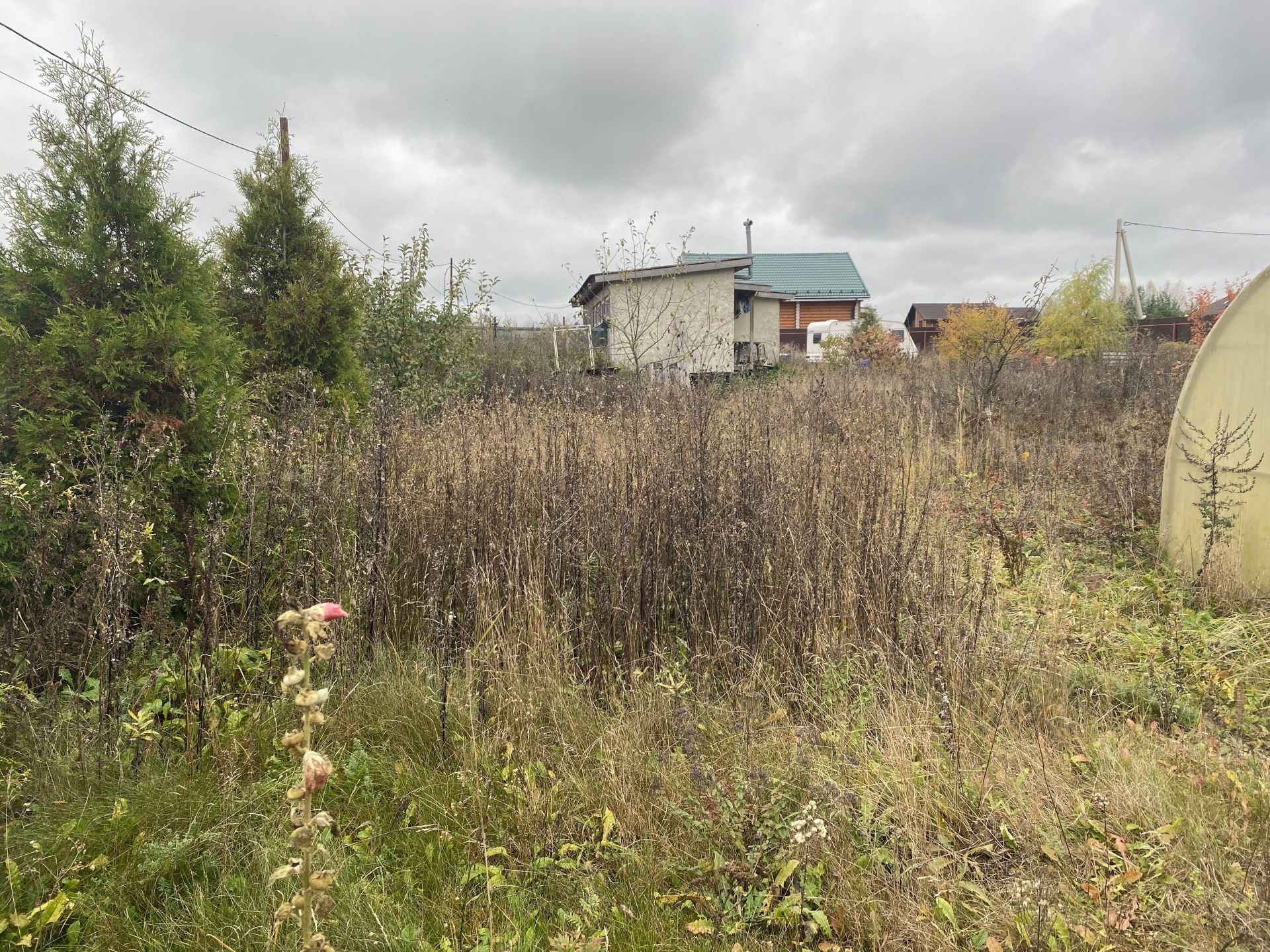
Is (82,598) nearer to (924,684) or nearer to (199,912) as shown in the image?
(199,912)

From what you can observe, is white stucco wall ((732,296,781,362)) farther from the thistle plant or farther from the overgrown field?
the thistle plant

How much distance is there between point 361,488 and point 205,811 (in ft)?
5.64

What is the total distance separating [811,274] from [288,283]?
1448 inches

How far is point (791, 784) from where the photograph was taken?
2066 mm

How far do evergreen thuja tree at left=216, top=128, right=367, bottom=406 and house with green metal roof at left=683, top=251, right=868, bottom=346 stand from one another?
1285 inches

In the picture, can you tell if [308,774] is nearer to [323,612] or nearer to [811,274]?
[323,612]

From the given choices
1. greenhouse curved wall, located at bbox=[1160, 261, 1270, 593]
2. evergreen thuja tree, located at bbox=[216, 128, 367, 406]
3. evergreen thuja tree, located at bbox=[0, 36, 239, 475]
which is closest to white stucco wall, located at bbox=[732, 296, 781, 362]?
evergreen thuja tree, located at bbox=[216, 128, 367, 406]

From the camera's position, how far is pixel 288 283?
6316 mm

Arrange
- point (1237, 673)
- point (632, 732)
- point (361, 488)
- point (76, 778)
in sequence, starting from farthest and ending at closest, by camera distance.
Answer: point (361, 488) → point (1237, 673) → point (632, 732) → point (76, 778)

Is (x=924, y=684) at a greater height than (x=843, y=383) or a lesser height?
lesser

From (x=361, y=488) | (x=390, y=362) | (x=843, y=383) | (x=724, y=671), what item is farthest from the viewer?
(x=843, y=383)

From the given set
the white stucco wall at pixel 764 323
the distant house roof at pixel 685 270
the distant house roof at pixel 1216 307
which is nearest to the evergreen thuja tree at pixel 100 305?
the distant house roof at pixel 685 270

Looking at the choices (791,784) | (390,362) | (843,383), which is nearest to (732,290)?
(843,383)

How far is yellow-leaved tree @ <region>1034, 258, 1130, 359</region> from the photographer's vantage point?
1934 centimetres
